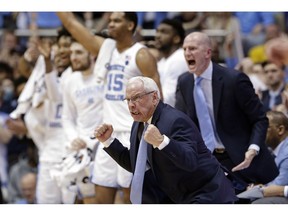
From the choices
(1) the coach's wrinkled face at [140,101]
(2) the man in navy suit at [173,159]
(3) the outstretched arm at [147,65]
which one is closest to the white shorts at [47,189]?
(3) the outstretched arm at [147,65]

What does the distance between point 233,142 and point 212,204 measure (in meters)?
1.12

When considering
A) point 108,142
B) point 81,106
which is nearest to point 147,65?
point 81,106

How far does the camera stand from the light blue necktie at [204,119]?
7.45 m

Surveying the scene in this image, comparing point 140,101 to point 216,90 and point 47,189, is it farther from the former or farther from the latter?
point 47,189

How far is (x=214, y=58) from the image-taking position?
31.0 feet

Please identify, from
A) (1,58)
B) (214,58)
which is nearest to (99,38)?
(214,58)

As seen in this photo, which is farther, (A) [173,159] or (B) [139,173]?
(B) [139,173]

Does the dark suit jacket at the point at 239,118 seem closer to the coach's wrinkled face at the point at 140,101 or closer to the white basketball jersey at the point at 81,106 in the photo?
the coach's wrinkled face at the point at 140,101

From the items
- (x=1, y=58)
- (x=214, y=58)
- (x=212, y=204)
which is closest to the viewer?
(x=212, y=204)

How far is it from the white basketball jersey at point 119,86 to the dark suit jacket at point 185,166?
1521 millimetres

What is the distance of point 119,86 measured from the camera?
8211 mm

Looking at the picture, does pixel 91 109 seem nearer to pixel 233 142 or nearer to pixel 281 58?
pixel 233 142

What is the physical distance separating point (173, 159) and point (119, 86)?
2277 millimetres
